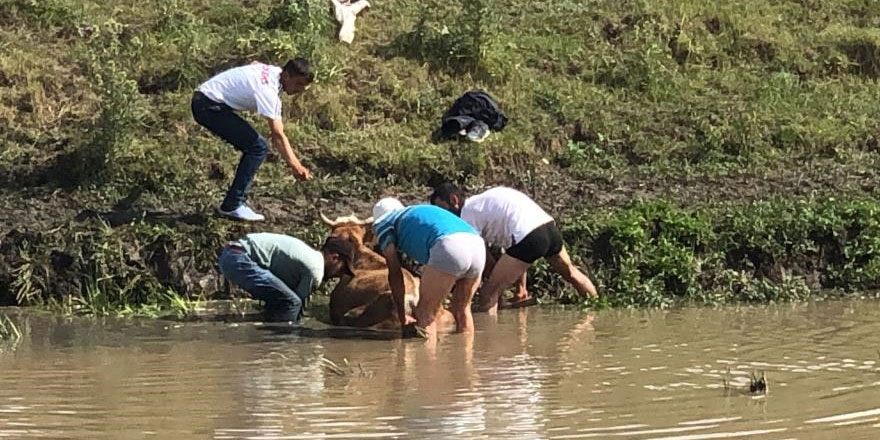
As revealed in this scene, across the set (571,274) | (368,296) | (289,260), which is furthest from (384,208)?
(571,274)

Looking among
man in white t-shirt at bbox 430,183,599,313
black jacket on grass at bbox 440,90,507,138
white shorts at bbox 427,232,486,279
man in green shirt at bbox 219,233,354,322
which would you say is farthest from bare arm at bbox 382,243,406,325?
black jacket on grass at bbox 440,90,507,138

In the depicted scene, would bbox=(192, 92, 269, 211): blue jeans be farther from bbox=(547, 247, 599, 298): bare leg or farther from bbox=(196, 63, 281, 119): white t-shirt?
bbox=(547, 247, 599, 298): bare leg

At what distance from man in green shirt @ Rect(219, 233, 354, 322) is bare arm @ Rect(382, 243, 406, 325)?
1.08 meters

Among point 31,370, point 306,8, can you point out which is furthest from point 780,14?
point 31,370

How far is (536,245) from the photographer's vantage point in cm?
1059

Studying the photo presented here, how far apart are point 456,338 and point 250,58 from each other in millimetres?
7046

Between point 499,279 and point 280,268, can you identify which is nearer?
point 280,268

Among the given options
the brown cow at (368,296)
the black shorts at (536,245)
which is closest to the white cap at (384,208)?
the brown cow at (368,296)

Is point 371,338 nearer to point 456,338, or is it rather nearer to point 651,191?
point 456,338

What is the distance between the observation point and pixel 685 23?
1791cm

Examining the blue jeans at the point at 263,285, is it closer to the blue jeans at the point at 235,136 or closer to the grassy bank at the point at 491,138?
the grassy bank at the point at 491,138

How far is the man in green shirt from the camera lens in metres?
10.4

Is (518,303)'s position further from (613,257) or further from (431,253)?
(431,253)

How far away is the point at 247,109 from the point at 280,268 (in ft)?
6.06
